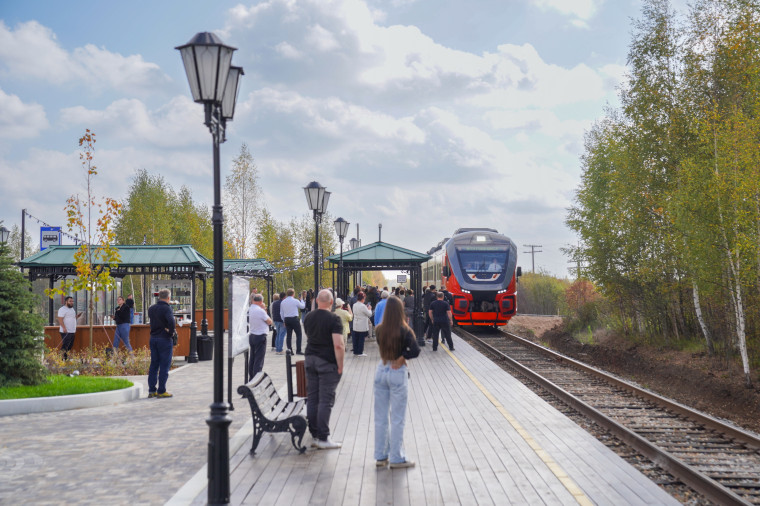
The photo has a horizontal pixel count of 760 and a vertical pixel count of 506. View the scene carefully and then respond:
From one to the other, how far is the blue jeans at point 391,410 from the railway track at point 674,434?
127 inches

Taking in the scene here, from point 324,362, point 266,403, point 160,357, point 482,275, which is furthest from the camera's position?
point 482,275

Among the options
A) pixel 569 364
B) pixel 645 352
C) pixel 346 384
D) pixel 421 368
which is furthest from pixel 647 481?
→ pixel 645 352

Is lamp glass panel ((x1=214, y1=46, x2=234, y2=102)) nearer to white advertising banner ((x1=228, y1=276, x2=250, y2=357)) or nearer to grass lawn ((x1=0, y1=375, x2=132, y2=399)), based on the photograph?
white advertising banner ((x1=228, y1=276, x2=250, y2=357))

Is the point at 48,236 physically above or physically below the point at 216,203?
above

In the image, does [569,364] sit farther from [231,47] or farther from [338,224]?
[231,47]

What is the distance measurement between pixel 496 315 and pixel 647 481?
21.5 m

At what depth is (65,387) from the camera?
12117 millimetres

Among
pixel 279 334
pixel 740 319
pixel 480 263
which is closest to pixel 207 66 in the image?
pixel 740 319

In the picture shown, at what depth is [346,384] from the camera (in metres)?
13.7

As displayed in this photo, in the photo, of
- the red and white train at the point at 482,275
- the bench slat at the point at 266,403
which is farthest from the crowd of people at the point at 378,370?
the red and white train at the point at 482,275

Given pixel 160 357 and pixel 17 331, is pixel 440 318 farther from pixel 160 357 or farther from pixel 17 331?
pixel 17 331

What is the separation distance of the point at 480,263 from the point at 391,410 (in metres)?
21.1

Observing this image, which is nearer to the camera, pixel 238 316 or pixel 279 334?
pixel 238 316

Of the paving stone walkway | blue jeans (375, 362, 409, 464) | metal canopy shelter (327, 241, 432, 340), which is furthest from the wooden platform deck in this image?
metal canopy shelter (327, 241, 432, 340)
